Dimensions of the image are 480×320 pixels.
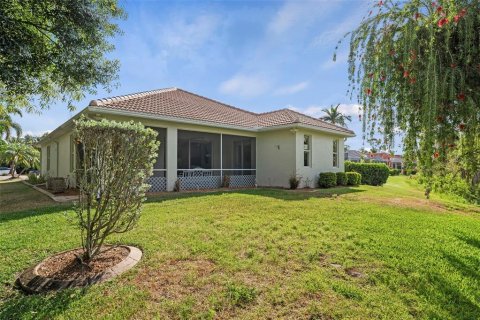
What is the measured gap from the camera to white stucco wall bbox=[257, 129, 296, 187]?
15000 millimetres

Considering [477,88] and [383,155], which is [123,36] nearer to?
[383,155]

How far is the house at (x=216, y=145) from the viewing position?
12789 mm

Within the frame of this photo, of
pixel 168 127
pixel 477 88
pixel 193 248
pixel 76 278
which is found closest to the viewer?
pixel 477 88

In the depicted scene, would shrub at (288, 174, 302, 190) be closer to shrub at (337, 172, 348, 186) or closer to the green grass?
shrub at (337, 172, 348, 186)

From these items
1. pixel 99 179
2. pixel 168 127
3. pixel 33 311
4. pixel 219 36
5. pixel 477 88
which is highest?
pixel 219 36

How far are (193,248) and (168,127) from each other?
349 inches

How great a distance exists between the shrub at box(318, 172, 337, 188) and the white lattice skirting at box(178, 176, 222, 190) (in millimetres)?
6234

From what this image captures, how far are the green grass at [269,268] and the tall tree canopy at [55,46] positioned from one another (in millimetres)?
4147

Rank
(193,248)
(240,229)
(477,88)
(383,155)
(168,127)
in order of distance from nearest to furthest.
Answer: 1. (477,88)
2. (383,155)
3. (193,248)
4. (240,229)
5. (168,127)

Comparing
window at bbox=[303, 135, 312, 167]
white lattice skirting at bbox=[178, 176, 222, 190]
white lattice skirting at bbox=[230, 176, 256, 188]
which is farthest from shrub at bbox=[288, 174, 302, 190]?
white lattice skirting at bbox=[178, 176, 222, 190]

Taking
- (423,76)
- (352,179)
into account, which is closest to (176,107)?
(352,179)

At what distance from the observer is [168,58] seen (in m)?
12.0

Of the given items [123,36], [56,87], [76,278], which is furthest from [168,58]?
[76,278]

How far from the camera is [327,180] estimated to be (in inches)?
621
